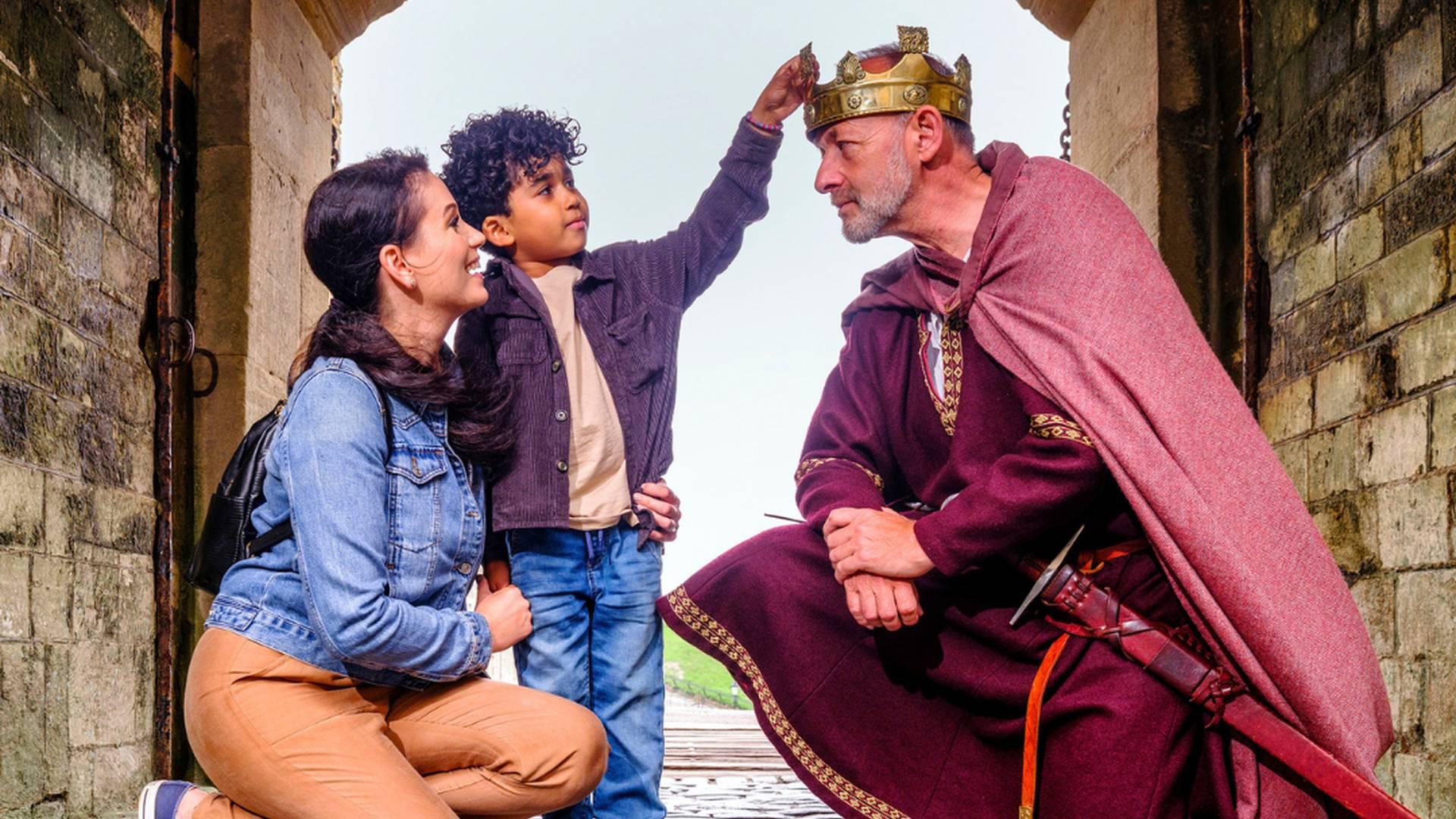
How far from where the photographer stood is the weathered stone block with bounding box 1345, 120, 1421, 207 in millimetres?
3564

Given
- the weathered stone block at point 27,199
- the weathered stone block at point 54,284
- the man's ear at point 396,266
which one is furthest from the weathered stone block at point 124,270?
the man's ear at point 396,266

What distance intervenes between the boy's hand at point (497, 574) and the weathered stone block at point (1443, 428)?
221 centimetres

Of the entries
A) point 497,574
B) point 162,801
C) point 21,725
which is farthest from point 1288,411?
point 21,725

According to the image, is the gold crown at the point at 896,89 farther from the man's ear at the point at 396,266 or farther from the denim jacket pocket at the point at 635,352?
the man's ear at the point at 396,266

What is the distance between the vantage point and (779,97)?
10.5ft

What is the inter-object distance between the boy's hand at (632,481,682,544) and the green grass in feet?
35.6

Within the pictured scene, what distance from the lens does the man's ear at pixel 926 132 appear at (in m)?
2.83

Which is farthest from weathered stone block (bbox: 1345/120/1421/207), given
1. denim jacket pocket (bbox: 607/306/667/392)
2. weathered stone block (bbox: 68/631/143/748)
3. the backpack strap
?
weathered stone block (bbox: 68/631/143/748)

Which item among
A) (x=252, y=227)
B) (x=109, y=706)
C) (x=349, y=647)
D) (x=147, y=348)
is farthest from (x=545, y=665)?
(x=252, y=227)

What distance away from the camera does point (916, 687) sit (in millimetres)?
2680

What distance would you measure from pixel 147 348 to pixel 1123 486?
339 cm

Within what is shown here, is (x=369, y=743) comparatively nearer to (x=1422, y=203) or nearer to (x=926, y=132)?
(x=926, y=132)

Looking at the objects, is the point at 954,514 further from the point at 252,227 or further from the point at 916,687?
the point at 252,227

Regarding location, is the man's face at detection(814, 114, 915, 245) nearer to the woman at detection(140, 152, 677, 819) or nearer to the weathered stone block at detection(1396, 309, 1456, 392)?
the woman at detection(140, 152, 677, 819)
